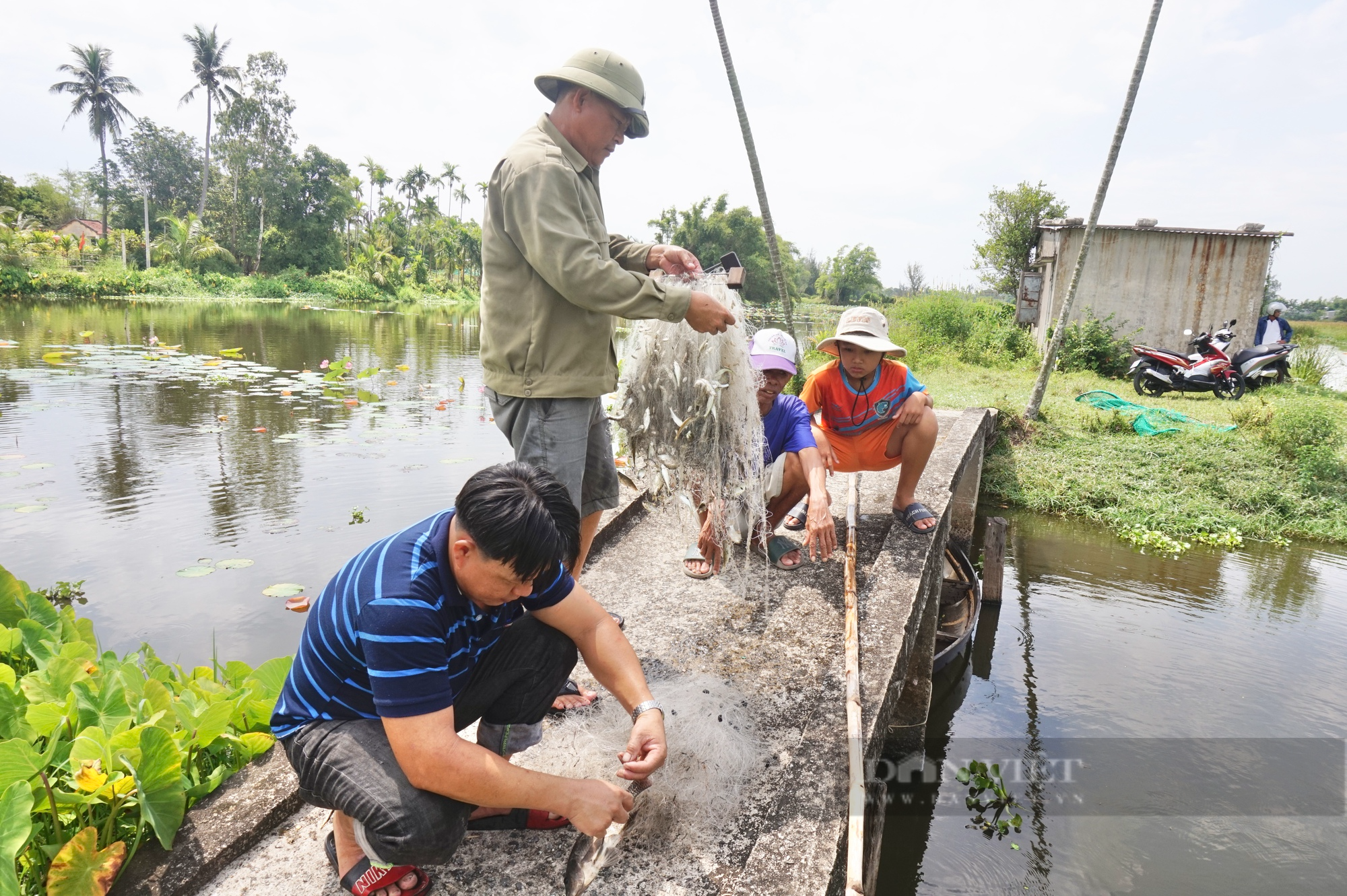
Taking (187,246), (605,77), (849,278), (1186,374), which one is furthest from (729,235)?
(605,77)

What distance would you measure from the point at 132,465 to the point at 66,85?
37.9m

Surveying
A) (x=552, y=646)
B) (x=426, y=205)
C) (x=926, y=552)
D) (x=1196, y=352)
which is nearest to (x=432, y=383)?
(x=926, y=552)

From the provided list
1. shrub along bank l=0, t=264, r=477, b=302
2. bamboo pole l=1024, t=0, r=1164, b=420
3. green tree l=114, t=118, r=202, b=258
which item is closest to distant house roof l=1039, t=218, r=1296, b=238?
bamboo pole l=1024, t=0, r=1164, b=420

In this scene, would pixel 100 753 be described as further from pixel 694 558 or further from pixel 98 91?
pixel 98 91

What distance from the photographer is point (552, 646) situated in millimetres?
1752

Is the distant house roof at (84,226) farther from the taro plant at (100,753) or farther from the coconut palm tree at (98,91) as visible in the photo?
the taro plant at (100,753)

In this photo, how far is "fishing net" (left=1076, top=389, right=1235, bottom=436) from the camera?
8070mm

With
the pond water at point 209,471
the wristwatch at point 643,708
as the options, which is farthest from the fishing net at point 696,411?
the pond water at point 209,471

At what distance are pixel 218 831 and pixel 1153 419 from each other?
951 centimetres

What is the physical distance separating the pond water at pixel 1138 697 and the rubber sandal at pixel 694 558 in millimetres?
1286

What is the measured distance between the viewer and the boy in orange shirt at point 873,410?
11.8ft

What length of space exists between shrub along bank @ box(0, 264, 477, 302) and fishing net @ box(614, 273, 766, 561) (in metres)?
26.6

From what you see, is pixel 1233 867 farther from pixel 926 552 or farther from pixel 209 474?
pixel 209 474

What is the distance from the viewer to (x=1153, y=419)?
8.51 metres
